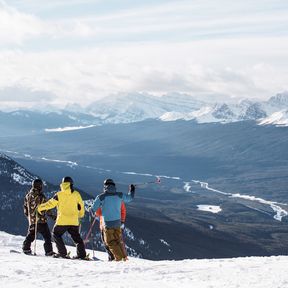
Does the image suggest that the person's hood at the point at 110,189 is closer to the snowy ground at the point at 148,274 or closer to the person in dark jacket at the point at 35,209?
the snowy ground at the point at 148,274

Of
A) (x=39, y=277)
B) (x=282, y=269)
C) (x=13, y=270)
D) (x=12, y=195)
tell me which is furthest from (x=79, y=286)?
(x=12, y=195)

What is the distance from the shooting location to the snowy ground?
17562mm

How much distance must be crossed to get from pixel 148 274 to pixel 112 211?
5.05 meters

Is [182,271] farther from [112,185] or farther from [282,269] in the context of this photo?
[112,185]

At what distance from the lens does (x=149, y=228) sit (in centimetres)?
19775

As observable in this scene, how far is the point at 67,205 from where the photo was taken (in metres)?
24.1

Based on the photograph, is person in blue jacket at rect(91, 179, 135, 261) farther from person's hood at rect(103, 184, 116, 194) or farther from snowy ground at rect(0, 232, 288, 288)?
snowy ground at rect(0, 232, 288, 288)

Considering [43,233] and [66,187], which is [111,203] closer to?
[66,187]

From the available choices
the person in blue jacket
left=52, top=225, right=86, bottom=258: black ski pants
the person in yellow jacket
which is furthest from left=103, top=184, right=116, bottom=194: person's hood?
left=52, top=225, right=86, bottom=258: black ski pants

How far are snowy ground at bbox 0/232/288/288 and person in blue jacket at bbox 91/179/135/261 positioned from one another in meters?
1.89

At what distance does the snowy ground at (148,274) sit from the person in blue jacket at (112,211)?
189 centimetres

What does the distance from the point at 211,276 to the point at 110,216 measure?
6.51 m

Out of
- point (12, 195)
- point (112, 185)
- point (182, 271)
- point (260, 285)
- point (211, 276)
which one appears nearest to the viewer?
point (260, 285)

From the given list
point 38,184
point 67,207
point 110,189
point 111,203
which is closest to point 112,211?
point 111,203
